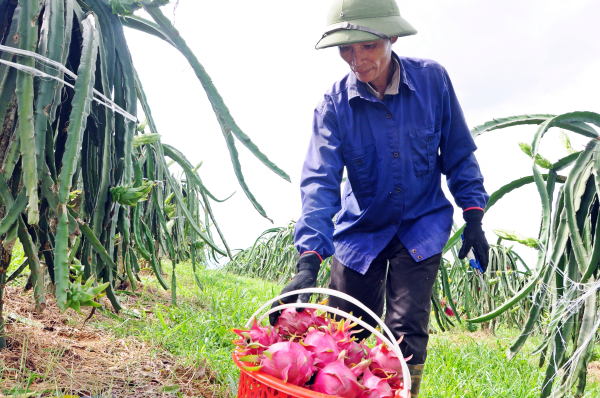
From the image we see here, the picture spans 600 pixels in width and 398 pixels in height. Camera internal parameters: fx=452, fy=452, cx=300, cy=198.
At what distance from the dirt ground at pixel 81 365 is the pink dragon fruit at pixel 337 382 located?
2.60ft

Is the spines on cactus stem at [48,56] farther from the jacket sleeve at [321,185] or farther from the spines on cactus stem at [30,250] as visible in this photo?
the jacket sleeve at [321,185]

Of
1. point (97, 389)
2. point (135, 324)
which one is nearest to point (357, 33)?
point (97, 389)

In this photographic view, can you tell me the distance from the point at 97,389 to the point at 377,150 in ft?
4.35

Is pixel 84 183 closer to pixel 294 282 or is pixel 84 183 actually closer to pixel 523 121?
pixel 294 282

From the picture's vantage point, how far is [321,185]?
5.61 ft

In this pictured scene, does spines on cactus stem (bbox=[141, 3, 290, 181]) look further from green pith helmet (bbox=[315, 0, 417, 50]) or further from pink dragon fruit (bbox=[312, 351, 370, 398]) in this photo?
pink dragon fruit (bbox=[312, 351, 370, 398])

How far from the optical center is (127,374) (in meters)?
1.71

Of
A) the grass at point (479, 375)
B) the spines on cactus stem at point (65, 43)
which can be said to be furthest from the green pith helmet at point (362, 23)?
the grass at point (479, 375)

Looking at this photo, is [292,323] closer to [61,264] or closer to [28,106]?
[61,264]

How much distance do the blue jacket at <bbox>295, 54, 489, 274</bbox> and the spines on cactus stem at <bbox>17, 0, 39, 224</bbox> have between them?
2.89ft

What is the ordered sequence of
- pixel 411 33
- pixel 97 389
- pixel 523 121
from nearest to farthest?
pixel 97 389
pixel 411 33
pixel 523 121

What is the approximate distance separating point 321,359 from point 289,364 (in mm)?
92

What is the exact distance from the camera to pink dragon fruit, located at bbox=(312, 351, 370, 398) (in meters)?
0.99

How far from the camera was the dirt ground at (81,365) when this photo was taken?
1.53m
